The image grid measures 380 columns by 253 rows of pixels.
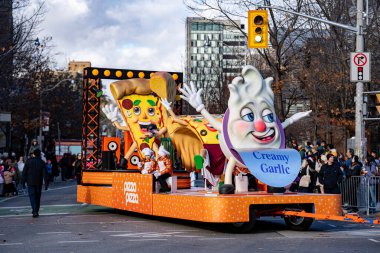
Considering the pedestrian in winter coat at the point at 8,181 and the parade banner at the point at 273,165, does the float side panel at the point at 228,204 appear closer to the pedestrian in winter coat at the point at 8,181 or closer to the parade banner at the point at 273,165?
the parade banner at the point at 273,165

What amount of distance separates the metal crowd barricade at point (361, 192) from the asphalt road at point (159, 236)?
9.57 feet

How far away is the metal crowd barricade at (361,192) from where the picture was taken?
21.5 meters

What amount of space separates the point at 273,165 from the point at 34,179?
23.4ft

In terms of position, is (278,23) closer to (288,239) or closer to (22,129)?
(288,239)

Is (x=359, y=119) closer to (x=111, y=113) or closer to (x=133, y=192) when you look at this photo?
(x=133, y=192)

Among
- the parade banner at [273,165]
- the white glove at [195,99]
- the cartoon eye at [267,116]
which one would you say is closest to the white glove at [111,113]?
the white glove at [195,99]

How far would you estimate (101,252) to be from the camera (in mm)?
12797

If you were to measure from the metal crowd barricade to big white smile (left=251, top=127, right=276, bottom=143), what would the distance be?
5.21 m

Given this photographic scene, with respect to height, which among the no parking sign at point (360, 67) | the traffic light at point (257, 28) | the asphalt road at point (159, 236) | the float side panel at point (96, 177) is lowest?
the asphalt road at point (159, 236)

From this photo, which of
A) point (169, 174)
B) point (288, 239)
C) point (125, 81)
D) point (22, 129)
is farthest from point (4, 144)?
point (288, 239)

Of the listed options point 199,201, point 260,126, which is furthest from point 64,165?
point 199,201

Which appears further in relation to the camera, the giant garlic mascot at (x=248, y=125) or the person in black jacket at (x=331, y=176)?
the person in black jacket at (x=331, y=176)

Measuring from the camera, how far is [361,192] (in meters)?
21.9

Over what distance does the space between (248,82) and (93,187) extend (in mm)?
6621
